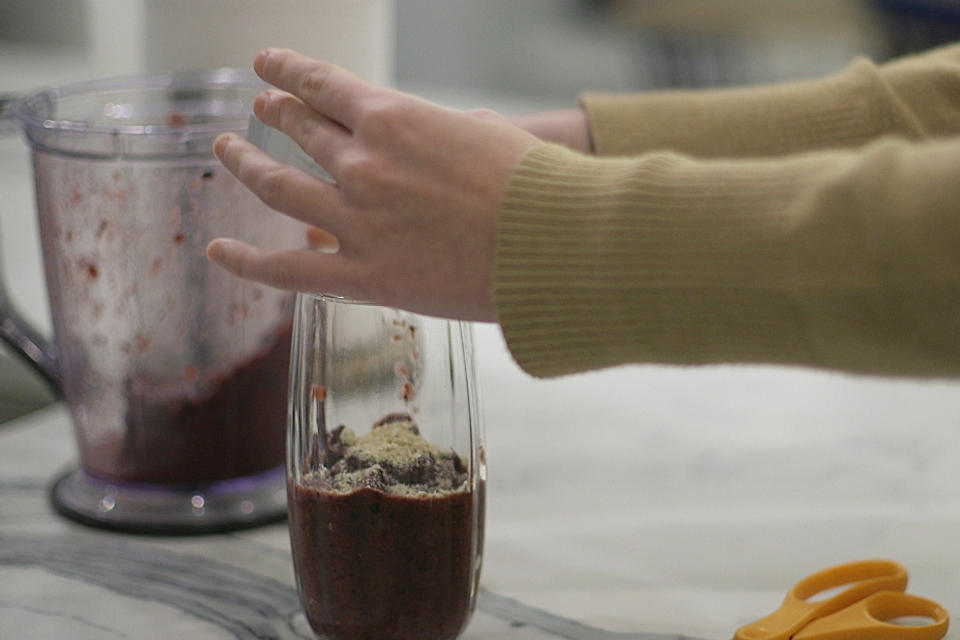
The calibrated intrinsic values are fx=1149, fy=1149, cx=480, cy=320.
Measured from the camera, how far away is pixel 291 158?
480 mm

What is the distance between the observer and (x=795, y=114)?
2.35 ft

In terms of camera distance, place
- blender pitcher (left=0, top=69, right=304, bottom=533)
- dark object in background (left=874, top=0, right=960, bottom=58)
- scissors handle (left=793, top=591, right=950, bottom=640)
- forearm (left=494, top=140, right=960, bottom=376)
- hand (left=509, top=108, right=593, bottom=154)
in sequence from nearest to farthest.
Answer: forearm (left=494, top=140, right=960, bottom=376) < scissors handle (left=793, top=591, right=950, bottom=640) < blender pitcher (left=0, top=69, right=304, bottom=533) < hand (left=509, top=108, right=593, bottom=154) < dark object in background (left=874, top=0, right=960, bottom=58)

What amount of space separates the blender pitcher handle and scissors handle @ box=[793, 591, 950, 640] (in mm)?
460

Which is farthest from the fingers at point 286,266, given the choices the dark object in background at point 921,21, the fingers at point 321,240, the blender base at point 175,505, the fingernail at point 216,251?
the dark object in background at point 921,21

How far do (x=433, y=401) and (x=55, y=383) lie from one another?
12.5 inches

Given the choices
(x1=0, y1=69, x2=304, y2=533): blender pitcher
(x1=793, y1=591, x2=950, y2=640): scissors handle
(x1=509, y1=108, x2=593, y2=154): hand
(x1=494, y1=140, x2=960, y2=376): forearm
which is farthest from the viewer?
(x1=509, y1=108, x2=593, y2=154): hand

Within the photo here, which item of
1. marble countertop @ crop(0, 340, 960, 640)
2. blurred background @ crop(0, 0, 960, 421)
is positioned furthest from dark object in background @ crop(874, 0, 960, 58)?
marble countertop @ crop(0, 340, 960, 640)

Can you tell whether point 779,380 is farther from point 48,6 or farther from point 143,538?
point 48,6

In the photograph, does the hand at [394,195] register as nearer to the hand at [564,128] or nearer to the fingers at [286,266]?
the fingers at [286,266]

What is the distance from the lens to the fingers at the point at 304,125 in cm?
46

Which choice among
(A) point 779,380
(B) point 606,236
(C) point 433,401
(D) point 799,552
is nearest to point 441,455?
(C) point 433,401

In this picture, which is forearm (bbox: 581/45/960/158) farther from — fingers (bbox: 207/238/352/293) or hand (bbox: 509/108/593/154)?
fingers (bbox: 207/238/352/293)

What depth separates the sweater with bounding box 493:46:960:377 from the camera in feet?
1.31

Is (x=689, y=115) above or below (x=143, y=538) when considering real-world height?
above
